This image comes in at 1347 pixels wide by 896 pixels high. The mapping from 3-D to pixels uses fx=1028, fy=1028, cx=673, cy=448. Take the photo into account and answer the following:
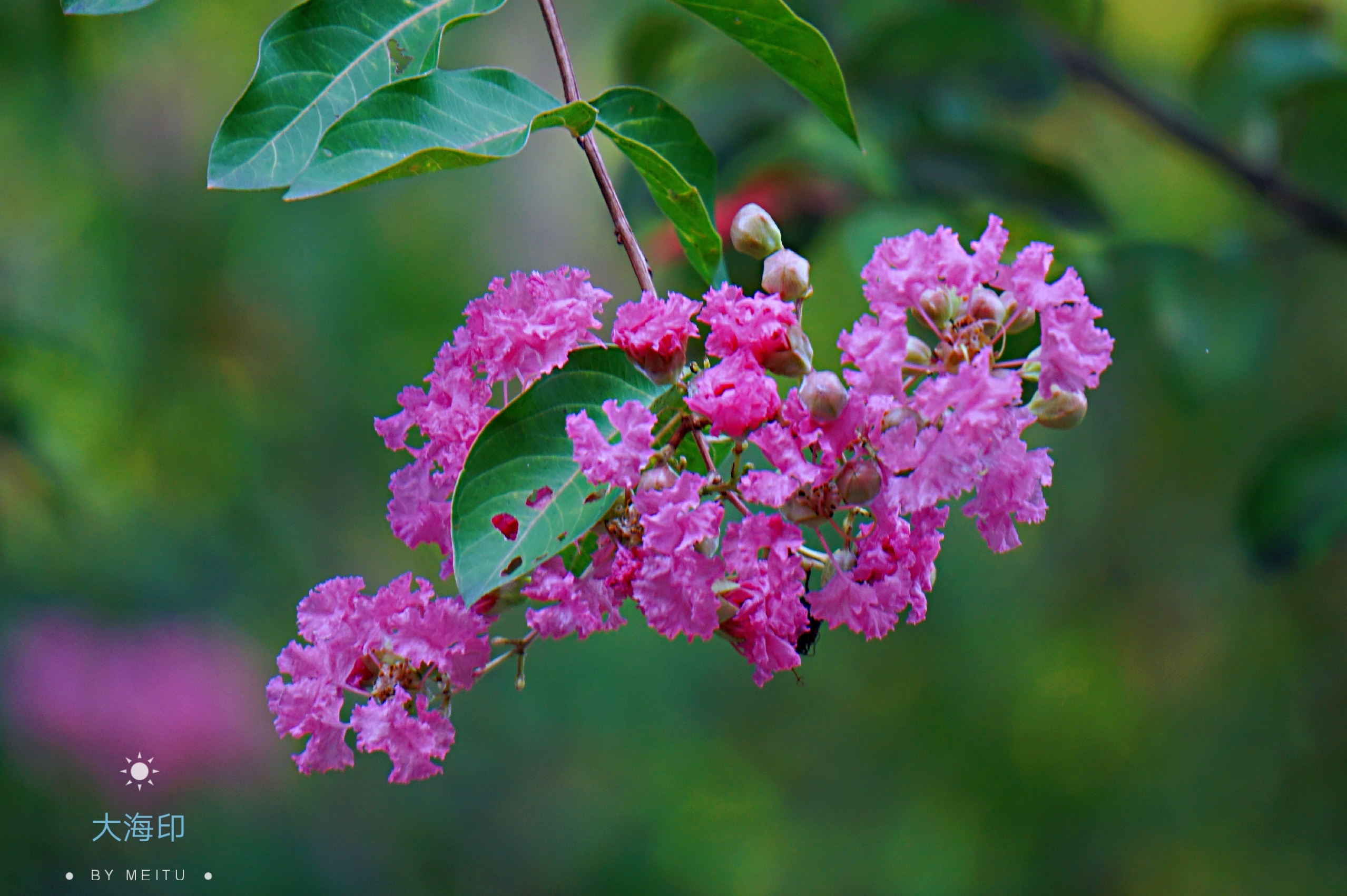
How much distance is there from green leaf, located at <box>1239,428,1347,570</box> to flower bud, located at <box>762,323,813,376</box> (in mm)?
993

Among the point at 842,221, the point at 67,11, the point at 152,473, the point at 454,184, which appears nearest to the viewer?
the point at 67,11

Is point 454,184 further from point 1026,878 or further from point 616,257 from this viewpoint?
point 1026,878

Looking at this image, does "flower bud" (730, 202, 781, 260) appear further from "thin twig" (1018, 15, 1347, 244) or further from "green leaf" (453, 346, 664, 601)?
"thin twig" (1018, 15, 1347, 244)

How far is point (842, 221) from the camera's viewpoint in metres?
1.22

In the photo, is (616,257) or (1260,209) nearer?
(1260,209)

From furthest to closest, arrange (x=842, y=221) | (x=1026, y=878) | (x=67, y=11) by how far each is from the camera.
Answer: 1. (x=1026, y=878)
2. (x=842, y=221)
3. (x=67, y=11)

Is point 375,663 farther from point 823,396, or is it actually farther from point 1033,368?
point 1033,368

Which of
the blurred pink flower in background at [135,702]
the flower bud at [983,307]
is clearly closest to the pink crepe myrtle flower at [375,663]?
the flower bud at [983,307]

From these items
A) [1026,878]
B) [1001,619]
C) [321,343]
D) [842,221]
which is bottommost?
[1026,878]

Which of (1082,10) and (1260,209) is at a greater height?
(1082,10)

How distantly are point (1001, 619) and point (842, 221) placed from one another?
1520 mm

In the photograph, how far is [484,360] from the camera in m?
0.56

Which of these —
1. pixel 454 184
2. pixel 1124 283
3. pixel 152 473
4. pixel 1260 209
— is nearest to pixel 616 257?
pixel 454 184

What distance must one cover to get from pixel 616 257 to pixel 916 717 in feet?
4.74
